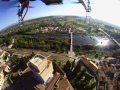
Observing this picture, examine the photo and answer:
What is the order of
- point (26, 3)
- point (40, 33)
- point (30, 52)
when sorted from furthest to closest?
point (30, 52), point (40, 33), point (26, 3)

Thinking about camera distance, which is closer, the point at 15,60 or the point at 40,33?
the point at 40,33

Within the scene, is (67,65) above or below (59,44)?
below

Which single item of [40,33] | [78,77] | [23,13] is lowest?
[78,77]

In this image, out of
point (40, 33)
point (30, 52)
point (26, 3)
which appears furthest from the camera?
point (30, 52)

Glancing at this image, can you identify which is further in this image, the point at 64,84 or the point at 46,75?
the point at 46,75

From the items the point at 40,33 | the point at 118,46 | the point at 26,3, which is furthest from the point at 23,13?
the point at 118,46

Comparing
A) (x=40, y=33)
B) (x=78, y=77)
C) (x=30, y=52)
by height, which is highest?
(x=40, y=33)

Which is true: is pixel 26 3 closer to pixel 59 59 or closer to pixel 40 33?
pixel 40 33

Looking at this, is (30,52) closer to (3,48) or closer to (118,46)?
(3,48)

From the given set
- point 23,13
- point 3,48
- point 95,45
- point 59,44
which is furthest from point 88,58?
point 23,13
